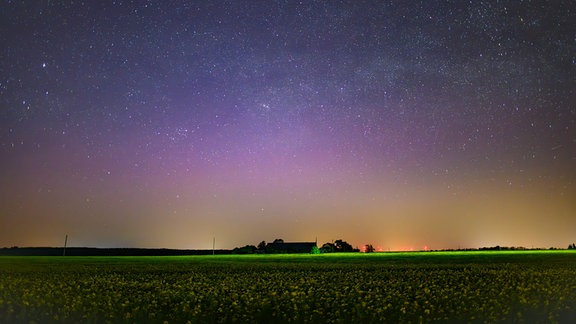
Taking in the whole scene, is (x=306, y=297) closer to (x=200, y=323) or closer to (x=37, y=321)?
(x=200, y=323)

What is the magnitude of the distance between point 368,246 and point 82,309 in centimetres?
9808

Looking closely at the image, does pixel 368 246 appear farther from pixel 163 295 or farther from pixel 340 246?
pixel 163 295

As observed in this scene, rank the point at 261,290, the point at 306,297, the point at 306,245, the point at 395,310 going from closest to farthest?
1. the point at 395,310
2. the point at 306,297
3. the point at 261,290
4. the point at 306,245

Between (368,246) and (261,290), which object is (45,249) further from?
(261,290)

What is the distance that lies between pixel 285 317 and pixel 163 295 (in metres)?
5.75

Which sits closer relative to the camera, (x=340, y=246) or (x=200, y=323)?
(x=200, y=323)

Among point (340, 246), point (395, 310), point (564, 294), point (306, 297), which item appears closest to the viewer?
point (395, 310)

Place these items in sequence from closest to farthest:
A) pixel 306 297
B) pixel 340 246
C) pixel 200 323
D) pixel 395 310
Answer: pixel 200 323 < pixel 395 310 < pixel 306 297 < pixel 340 246

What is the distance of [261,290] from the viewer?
17.4m

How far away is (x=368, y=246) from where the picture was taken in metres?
107

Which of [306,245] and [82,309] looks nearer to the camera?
[82,309]

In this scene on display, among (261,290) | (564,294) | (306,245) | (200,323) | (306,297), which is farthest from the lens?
(306,245)

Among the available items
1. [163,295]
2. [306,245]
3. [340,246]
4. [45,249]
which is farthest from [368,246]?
[163,295]

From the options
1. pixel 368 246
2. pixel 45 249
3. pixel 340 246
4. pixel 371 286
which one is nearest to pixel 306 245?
pixel 340 246
